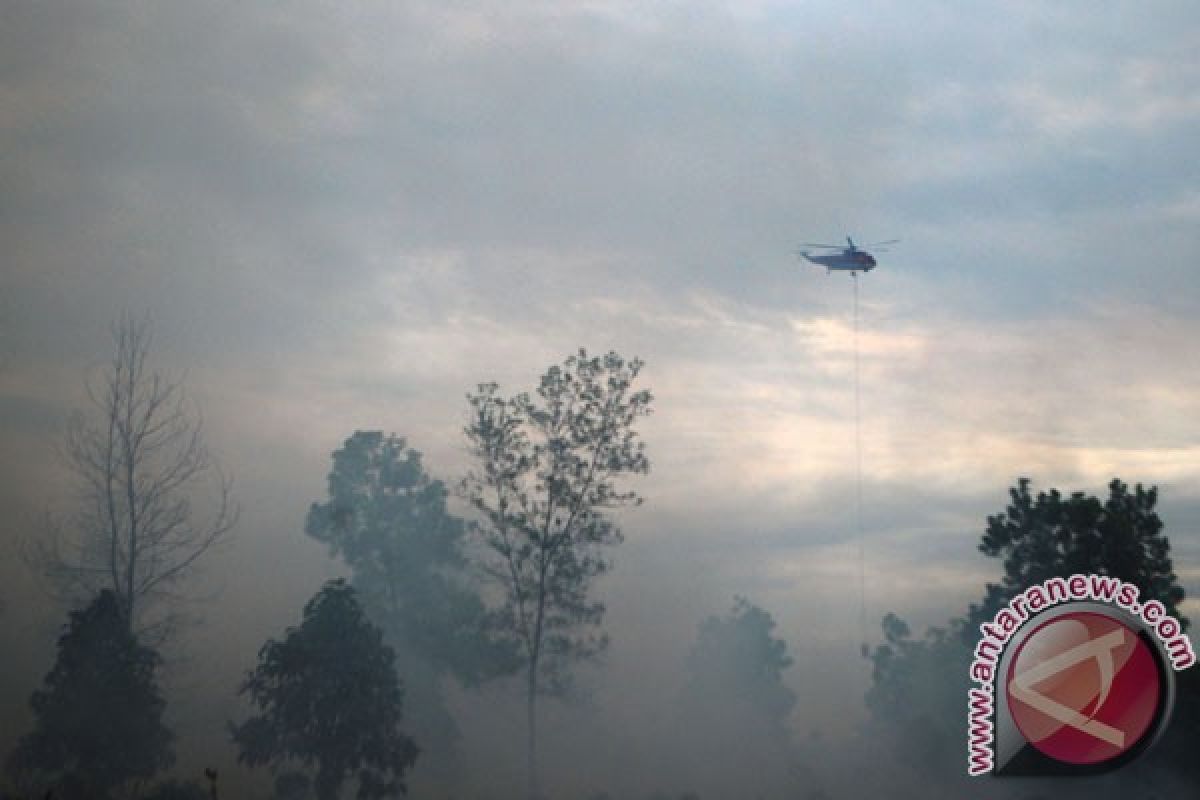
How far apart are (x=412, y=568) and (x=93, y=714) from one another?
78.8ft

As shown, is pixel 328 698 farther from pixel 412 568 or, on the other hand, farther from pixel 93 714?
pixel 412 568

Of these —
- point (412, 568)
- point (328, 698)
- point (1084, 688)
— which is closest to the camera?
point (1084, 688)

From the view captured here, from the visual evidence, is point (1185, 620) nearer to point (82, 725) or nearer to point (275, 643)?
point (275, 643)

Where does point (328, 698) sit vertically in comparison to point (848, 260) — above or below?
below

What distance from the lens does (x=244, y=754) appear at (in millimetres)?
51375

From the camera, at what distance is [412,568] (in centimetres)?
7269

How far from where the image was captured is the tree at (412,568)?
66500mm

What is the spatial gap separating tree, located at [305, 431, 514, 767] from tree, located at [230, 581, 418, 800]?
14.1m

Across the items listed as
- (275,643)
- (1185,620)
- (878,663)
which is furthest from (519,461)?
(878,663)

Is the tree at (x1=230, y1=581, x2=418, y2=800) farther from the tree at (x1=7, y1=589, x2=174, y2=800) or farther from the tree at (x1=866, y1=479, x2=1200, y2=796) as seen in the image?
the tree at (x1=866, y1=479, x2=1200, y2=796)

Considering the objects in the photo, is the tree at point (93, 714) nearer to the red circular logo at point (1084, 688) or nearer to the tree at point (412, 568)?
the tree at point (412, 568)

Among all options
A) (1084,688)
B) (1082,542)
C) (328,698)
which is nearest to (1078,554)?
(1082,542)

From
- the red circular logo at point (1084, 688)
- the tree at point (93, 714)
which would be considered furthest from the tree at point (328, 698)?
the red circular logo at point (1084, 688)

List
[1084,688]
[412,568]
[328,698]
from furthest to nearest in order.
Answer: [412,568], [328,698], [1084,688]
